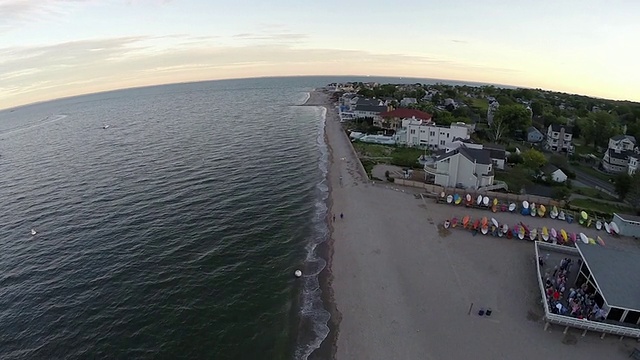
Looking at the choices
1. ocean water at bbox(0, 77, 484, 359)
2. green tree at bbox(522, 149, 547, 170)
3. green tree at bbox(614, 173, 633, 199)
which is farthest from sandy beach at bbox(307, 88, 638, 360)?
green tree at bbox(522, 149, 547, 170)

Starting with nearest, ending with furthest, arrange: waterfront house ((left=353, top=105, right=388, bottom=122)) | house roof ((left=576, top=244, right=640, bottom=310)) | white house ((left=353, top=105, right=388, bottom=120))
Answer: house roof ((left=576, top=244, right=640, bottom=310)), waterfront house ((left=353, top=105, right=388, bottom=122)), white house ((left=353, top=105, right=388, bottom=120))

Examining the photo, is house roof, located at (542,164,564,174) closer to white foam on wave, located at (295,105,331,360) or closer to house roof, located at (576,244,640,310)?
house roof, located at (576,244,640,310)

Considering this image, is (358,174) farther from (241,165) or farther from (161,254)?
(161,254)

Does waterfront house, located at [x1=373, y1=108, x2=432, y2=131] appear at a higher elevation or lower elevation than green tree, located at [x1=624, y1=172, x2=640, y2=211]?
higher

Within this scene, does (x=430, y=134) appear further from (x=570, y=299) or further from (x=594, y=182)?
(x=570, y=299)

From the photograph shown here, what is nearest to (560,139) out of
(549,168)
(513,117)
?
(513,117)

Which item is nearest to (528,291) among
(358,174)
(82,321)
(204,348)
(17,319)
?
(204,348)
